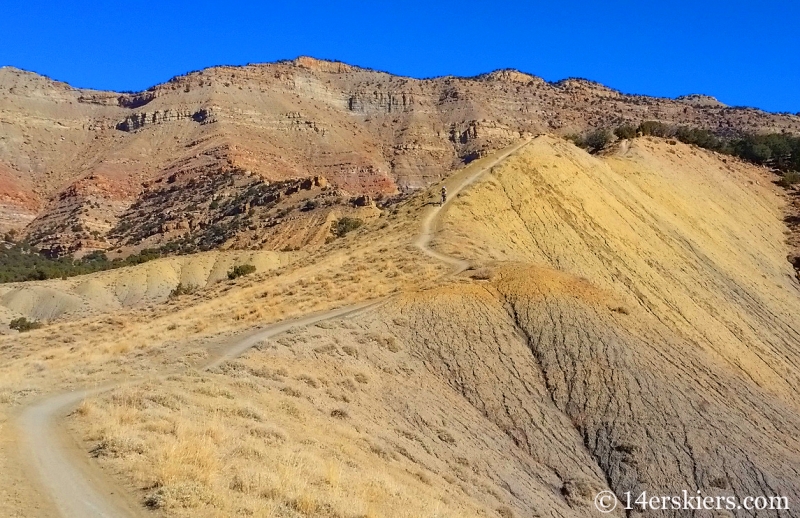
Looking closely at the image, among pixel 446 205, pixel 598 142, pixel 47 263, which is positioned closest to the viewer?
pixel 446 205

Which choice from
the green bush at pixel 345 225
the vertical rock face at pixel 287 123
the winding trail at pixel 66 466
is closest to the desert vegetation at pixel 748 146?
the green bush at pixel 345 225

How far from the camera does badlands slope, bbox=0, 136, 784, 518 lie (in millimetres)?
10766

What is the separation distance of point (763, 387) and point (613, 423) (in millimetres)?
10648

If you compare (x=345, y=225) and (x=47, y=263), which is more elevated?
(x=345, y=225)

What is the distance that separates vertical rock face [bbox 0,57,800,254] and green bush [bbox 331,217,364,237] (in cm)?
5561

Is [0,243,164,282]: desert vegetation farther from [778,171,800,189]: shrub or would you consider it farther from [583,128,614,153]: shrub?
[778,171,800,189]: shrub

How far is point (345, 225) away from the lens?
66.9 metres

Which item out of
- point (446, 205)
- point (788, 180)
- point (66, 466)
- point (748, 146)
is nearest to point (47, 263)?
point (446, 205)

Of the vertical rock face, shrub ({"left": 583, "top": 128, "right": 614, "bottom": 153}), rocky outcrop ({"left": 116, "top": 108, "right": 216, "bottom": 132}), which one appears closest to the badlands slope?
shrub ({"left": 583, "top": 128, "right": 614, "bottom": 153})

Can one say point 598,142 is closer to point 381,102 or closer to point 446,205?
point 446,205

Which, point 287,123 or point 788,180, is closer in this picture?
point 788,180

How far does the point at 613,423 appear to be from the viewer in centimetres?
2011

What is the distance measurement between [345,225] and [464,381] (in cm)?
4713

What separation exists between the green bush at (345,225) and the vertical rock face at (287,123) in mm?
55613
